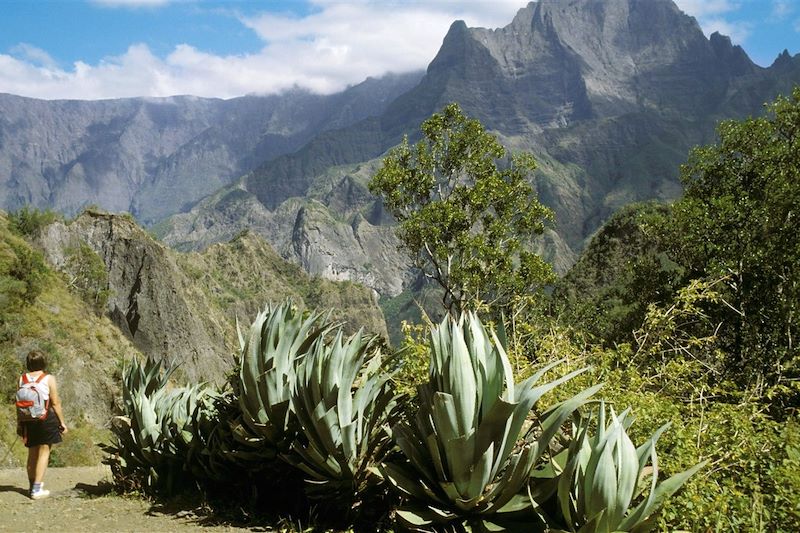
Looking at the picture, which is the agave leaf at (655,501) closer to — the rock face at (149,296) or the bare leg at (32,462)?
the bare leg at (32,462)

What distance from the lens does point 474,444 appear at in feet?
11.7

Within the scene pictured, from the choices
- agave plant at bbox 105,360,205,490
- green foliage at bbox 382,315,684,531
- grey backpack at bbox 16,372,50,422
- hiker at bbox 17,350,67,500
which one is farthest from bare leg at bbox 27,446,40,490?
green foliage at bbox 382,315,684,531

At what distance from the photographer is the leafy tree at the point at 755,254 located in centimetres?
1167

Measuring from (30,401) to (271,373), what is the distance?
10.6ft

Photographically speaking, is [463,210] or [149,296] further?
[149,296]

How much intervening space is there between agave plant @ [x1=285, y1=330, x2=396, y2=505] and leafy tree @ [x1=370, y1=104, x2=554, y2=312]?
348 inches

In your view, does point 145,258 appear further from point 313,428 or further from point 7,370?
point 313,428

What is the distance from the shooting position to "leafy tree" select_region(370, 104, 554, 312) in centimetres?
1422

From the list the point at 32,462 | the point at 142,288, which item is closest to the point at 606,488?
the point at 32,462

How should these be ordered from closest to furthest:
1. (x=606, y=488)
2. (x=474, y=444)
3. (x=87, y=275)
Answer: (x=606, y=488) → (x=474, y=444) → (x=87, y=275)

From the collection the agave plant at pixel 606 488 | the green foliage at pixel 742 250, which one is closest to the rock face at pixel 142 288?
the green foliage at pixel 742 250

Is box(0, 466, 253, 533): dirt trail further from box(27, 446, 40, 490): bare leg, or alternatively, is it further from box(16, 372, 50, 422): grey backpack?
box(16, 372, 50, 422): grey backpack

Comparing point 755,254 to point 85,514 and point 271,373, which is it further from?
point 85,514

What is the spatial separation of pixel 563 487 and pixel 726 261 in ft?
34.8
